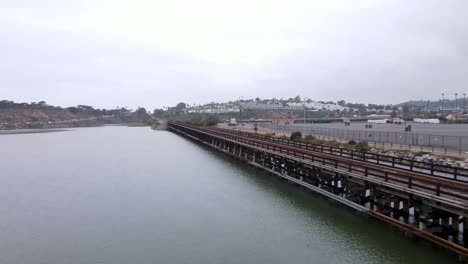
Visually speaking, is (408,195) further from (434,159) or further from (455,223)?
(434,159)

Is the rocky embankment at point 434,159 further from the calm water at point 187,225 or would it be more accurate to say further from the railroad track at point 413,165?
the calm water at point 187,225

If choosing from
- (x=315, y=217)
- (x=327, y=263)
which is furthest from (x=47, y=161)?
(x=327, y=263)

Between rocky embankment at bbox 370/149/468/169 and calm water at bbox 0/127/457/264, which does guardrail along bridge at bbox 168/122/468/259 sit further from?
rocky embankment at bbox 370/149/468/169

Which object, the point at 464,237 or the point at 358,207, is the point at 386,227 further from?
the point at 464,237

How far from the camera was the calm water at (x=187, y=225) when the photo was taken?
1504cm

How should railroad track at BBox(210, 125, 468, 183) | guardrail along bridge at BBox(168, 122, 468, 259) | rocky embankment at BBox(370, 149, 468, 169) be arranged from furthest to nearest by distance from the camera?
rocky embankment at BBox(370, 149, 468, 169)
railroad track at BBox(210, 125, 468, 183)
guardrail along bridge at BBox(168, 122, 468, 259)

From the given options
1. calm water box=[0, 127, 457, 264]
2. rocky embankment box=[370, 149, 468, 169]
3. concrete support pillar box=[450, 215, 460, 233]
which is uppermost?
rocky embankment box=[370, 149, 468, 169]

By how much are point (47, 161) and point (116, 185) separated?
2321 cm

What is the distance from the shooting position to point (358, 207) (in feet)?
61.0

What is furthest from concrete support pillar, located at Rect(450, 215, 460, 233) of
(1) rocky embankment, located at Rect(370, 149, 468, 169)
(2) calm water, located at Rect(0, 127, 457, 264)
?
(1) rocky embankment, located at Rect(370, 149, 468, 169)

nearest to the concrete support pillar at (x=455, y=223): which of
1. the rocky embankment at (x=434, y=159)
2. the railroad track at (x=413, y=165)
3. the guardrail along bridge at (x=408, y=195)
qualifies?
the guardrail along bridge at (x=408, y=195)

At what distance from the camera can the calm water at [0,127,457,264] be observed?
15.0 metres

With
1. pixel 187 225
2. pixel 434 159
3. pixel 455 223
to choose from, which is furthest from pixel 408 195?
pixel 434 159

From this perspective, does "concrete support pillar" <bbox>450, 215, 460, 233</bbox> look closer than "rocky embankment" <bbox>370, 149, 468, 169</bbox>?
Yes
